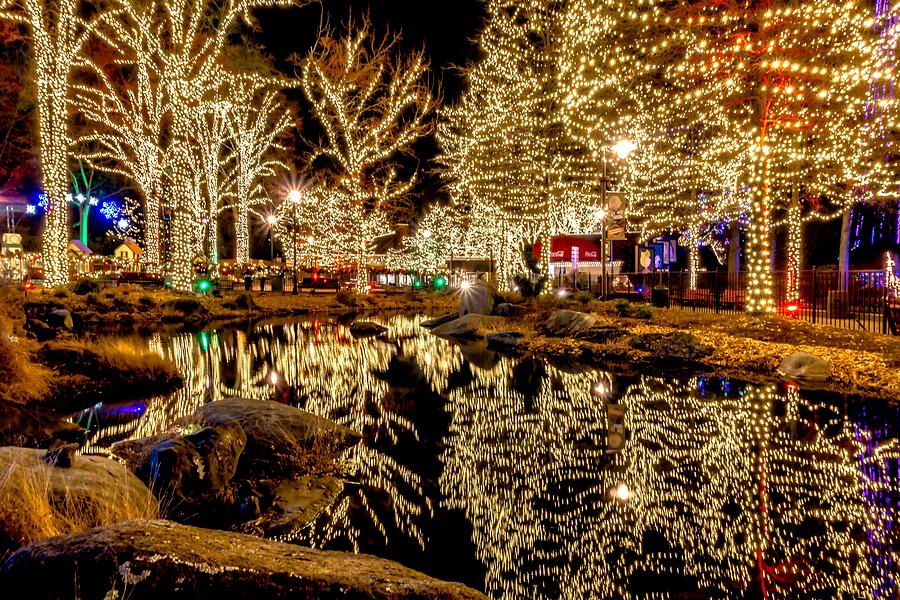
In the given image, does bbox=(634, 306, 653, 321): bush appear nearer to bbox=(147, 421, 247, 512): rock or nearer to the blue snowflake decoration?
bbox=(147, 421, 247, 512): rock

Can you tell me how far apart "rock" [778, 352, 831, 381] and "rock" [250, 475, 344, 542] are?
923 centimetres

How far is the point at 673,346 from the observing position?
513 inches

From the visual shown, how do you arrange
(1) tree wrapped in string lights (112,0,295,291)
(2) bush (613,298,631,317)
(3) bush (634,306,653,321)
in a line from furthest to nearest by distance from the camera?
(1) tree wrapped in string lights (112,0,295,291)
(2) bush (613,298,631,317)
(3) bush (634,306,653,321)

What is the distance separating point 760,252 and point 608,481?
13488 millimetres

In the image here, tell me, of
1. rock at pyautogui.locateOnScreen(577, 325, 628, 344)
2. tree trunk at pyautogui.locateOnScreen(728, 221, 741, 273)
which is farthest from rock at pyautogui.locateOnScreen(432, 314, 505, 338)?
tree trunk at pyautogui.locateOnScreen(728, 221, 741, 273)

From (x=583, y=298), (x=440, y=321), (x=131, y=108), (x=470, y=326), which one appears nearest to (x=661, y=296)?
(x=583, y=298)

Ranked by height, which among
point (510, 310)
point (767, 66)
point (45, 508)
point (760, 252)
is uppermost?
point (767, 66)

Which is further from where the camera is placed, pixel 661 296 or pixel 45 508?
pixel 661 296

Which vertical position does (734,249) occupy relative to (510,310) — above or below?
above

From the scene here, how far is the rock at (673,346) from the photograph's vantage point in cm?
1269

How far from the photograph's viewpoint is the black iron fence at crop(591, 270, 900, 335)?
16.0 meters

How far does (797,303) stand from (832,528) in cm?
1507

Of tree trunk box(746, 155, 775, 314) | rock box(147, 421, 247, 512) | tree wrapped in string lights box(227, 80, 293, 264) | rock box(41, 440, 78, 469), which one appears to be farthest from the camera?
tree wrapped in string lights box(227, 80, 293, 264)

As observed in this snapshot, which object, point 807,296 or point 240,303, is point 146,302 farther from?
point 807,296
